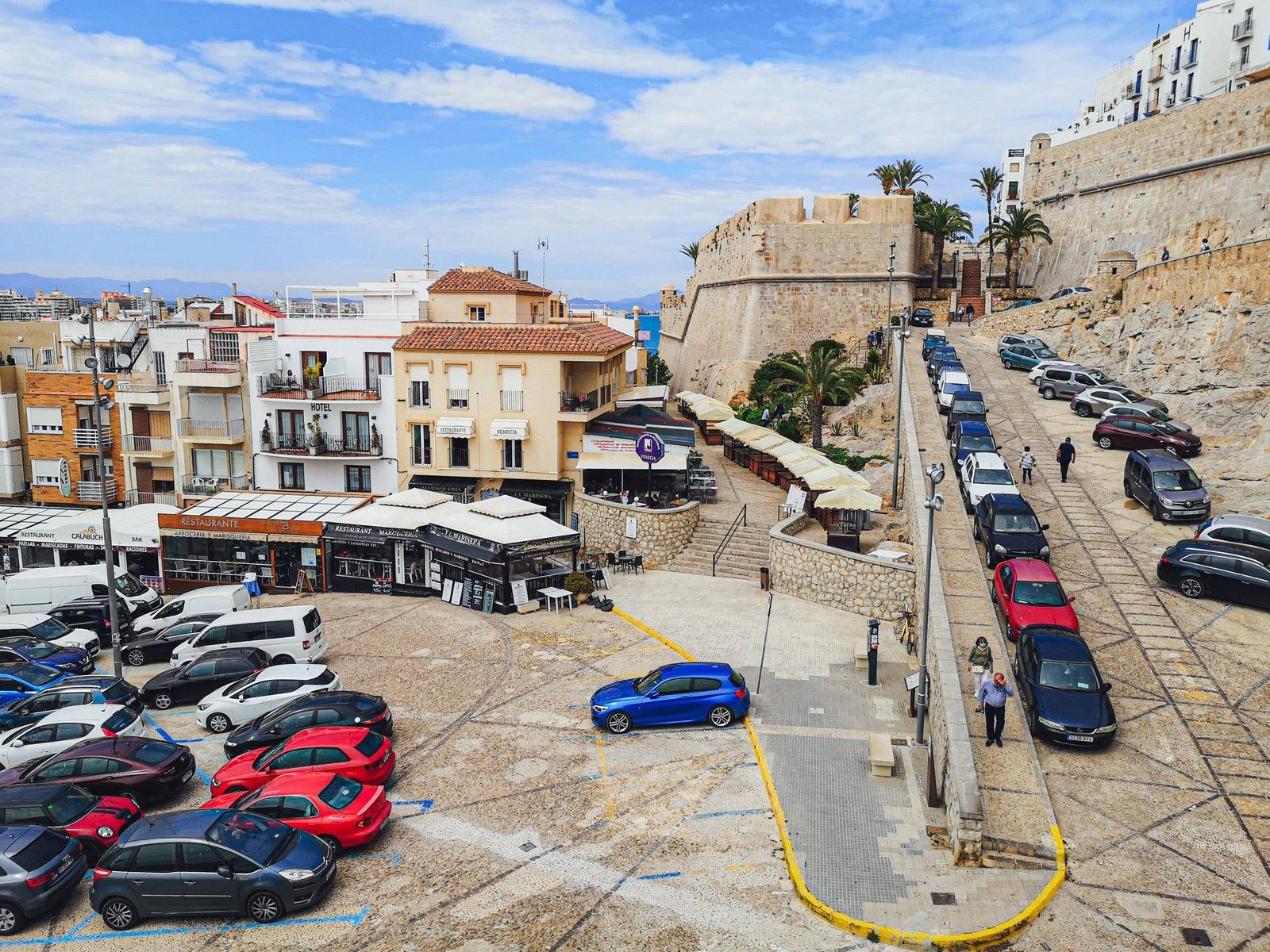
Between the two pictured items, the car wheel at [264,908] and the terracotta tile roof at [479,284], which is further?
the terracotta tile roof at [479,284]

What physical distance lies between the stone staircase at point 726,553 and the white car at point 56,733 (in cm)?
1691

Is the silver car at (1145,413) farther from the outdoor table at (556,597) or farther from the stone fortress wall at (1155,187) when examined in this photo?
the outdoor table at (556,597)

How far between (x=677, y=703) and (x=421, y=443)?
20.4 meters

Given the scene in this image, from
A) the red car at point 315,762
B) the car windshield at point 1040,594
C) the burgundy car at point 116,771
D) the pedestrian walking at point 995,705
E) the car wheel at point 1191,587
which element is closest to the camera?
the pedestrian walking at point 995,705

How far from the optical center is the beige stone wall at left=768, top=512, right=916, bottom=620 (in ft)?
78.2

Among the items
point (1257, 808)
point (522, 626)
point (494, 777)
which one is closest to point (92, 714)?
point (494, 777)

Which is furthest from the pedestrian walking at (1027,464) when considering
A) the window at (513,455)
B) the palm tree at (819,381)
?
the window at (513,455)

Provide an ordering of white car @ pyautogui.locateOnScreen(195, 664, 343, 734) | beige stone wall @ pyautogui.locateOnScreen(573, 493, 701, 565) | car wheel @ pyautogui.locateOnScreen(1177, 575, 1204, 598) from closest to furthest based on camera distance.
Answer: white car @ pyautogui.locateOnScreen(195, 664, 343, 734), car wheel @ pyautogui.locateOnScreen(1177, 575, 1204, 598), beige stone wall @ pyautogui.locateOnScreen(573, 493, 701, 565)

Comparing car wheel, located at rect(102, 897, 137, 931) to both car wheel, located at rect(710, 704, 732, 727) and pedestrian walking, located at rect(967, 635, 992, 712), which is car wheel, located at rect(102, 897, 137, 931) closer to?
car wheel, located at rect(710, 704, 732, 727)

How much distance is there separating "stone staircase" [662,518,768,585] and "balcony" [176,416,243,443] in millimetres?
19015

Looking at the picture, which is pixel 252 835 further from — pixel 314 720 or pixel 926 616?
pixel 926 616

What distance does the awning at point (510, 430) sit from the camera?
110 ft

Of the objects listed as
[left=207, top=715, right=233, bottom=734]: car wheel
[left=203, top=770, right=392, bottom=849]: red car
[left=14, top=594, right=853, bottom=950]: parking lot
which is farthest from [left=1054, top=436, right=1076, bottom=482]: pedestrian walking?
[left=207, top=715, right=233, bottom=734]: car wheel

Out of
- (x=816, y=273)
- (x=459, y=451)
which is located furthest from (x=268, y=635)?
(x=816, y=273)
